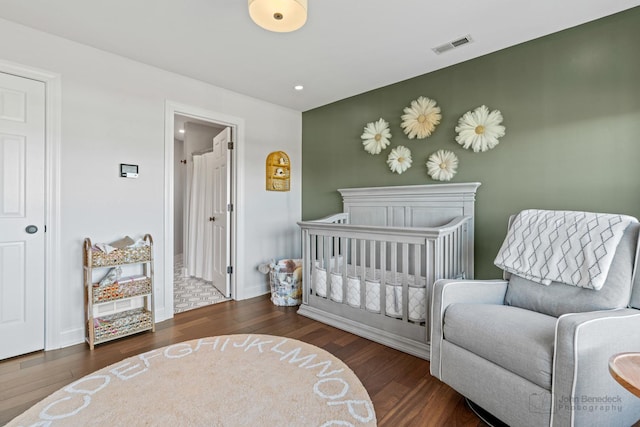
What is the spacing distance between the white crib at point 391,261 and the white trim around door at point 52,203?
6.51ft

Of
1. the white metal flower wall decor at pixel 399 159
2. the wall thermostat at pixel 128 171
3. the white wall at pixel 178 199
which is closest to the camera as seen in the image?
the wall thermostat at pixel 128 171

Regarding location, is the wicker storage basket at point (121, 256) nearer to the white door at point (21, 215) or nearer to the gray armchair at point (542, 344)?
the white door at point (21, 215)

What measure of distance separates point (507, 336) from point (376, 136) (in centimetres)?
236

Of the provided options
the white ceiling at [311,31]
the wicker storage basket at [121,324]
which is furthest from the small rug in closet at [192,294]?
the white ceiling at [311,31]

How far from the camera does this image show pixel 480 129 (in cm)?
255

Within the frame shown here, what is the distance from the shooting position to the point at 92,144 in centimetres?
246

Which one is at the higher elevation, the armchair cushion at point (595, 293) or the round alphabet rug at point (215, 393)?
the armchair cushion at point (595, 293)

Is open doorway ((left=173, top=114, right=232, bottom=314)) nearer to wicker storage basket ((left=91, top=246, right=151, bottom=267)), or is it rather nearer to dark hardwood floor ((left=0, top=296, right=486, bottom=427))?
dark hardwood floor ((left=0, top=296, right=486, bottom=427))

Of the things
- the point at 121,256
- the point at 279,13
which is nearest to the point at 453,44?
the point at 279,13

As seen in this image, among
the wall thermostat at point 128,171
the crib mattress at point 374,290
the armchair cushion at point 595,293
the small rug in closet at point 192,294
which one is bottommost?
the small rug in closet at point 192,294

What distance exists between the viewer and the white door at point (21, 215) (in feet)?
6.96

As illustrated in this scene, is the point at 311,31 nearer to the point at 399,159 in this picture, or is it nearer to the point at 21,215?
the point at 399,159

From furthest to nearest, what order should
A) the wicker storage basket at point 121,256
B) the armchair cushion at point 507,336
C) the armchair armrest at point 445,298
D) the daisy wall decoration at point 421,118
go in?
the daisy wall decoration at point 421,118 → the wicker storage basket at point 121,256 → the armchair armrest at point 445,298 → the armchair cushion at point 507,336

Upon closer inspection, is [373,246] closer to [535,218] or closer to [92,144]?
[535,218]
